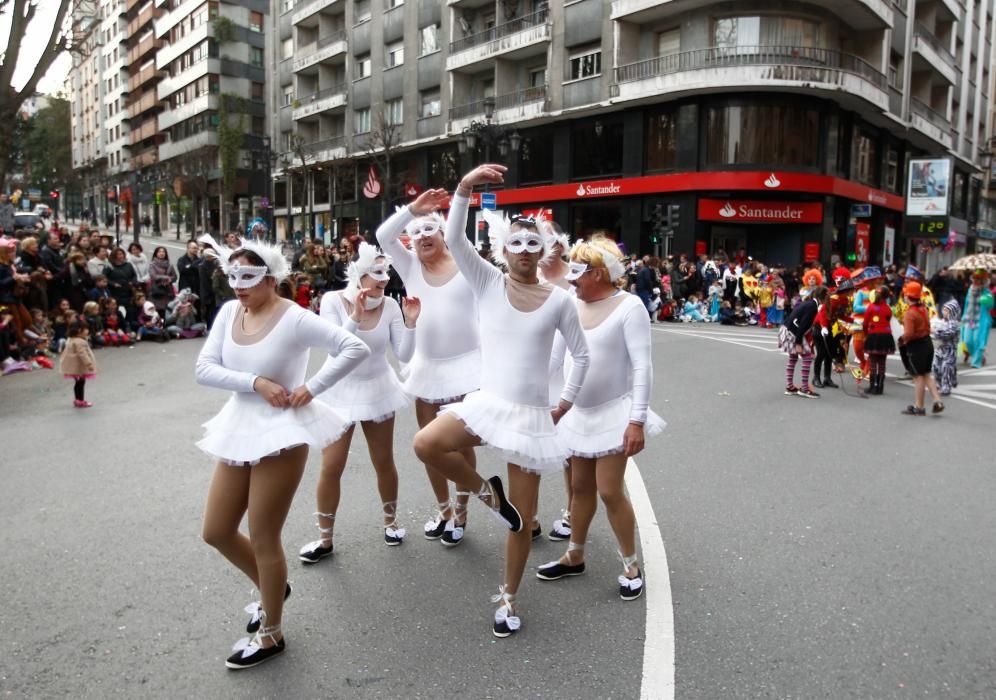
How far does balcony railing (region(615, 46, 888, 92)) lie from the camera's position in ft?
92.2

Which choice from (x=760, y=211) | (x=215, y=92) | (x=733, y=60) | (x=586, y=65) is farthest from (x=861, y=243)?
(x=215, y=92)

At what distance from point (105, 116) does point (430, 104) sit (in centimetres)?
6830

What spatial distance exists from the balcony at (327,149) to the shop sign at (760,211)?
80.0 feet

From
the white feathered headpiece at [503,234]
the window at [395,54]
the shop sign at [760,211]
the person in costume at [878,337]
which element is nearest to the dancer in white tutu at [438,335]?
the white feathered headpiece at [503,234]

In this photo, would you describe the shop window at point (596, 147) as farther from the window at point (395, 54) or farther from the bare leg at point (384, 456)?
the bare leg at point (384, 456)

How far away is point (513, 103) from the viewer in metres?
35.3

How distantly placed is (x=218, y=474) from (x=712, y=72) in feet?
91.6

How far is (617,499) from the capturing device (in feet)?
13.9

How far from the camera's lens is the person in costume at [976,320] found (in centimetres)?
1462

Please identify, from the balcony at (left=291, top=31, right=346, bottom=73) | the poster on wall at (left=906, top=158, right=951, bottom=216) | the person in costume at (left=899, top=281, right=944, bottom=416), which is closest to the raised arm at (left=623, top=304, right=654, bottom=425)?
the person in costume at (left=899, top=281, right=944, bottom=416)

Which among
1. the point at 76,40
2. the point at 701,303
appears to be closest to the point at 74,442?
the point at 76,40

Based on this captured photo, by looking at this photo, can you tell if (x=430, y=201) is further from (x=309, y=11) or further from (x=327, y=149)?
(x=309, y=11)

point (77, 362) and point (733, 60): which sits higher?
point (733, 60)

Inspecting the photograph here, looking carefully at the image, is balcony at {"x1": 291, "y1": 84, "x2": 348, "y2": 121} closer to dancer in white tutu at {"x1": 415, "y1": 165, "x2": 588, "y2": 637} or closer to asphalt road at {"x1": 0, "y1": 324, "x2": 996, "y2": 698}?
asphalt road at {"x1": 0, "y1": 324, "x2": 996, "y2": 698}
